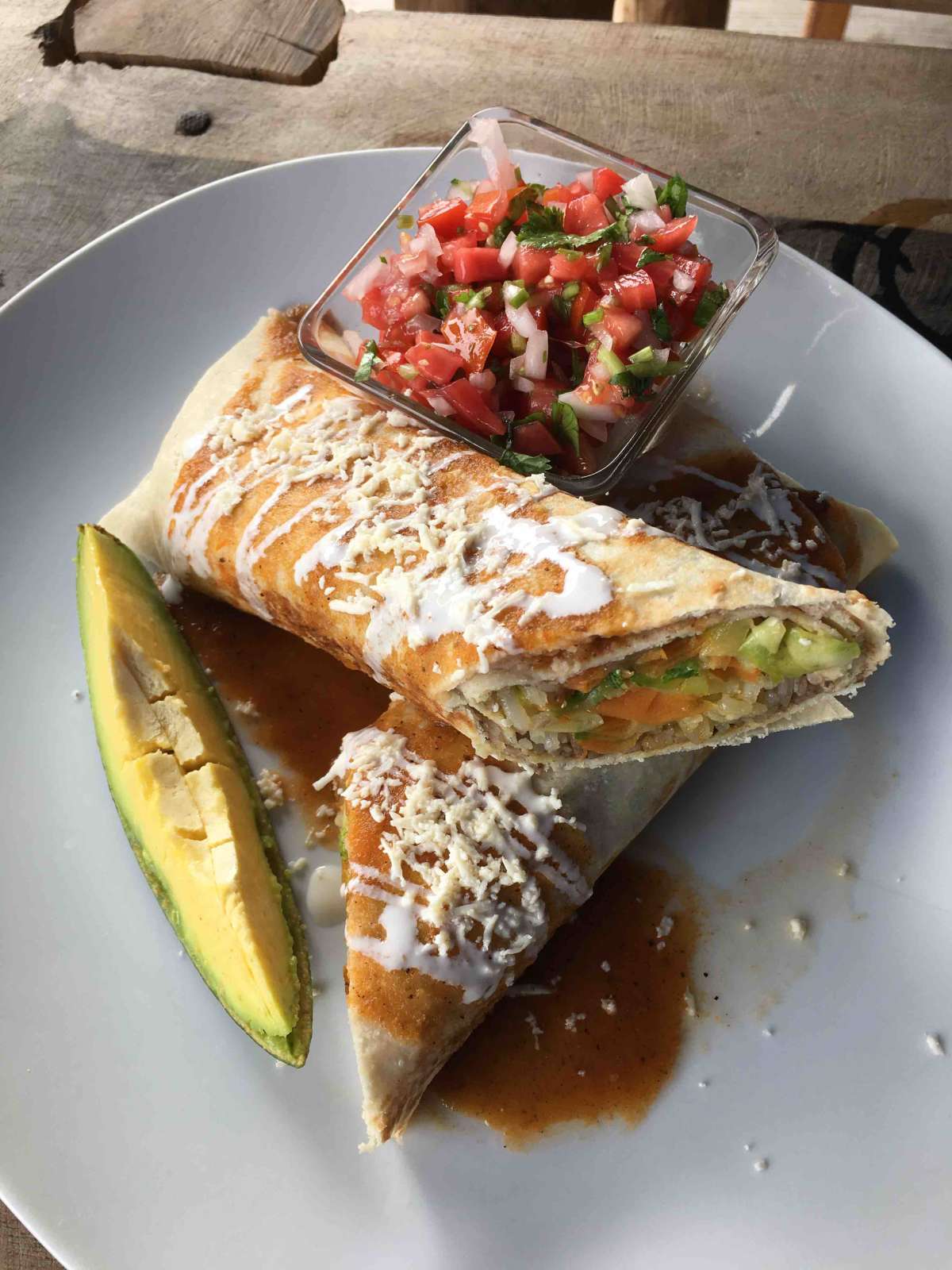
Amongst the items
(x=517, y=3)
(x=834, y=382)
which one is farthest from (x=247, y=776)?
(x=517, y=3)

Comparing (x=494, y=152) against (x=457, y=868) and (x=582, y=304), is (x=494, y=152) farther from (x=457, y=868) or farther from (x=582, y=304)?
(x=457, y=868)

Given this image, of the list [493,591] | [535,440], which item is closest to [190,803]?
[493,591]

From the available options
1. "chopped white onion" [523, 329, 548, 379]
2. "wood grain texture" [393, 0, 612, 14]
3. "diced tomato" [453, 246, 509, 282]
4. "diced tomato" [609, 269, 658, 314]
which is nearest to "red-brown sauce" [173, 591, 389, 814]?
"chopped white onion" [523, 329, 548, 379]

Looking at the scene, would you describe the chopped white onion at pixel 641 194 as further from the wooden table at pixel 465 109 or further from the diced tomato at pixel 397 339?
the wooden table at pixel 465 109

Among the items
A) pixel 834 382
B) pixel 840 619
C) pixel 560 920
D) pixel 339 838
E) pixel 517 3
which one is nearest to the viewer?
pixel 840 619

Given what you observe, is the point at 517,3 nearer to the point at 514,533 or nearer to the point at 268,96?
the point at 268,96

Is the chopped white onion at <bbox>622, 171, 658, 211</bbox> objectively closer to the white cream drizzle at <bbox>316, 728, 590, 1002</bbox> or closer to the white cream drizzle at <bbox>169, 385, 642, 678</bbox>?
the white cream drizzle at <bbox>169, 385, 642, 678</bbox>
